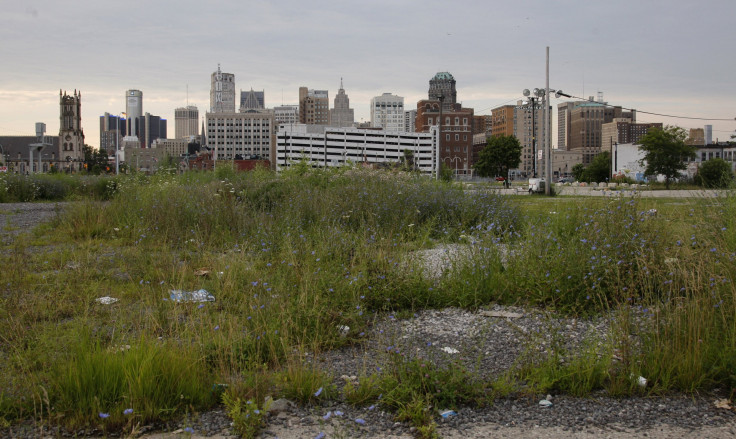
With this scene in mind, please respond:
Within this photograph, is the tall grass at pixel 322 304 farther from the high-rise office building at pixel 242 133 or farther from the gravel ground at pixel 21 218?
the high-rise office building at pixel 242 133

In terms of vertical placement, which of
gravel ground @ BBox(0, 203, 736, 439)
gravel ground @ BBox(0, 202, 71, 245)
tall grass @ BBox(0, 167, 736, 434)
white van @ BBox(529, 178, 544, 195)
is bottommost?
gravel ground @ BBox(0, 203, 736, 439)

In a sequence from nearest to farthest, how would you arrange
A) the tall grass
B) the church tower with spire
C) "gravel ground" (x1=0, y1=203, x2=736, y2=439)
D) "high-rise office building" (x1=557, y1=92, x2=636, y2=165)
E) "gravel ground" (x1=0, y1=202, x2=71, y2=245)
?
"gravel ground" (x1=0, y1=203, x2=736, y2=439) < the tall grass < "gravel ground" (x1=0, y1=202, x2=71, y2=245) < the church tower with spire < "high-rise office building" (x1=557, y1=92, x2=636, y2=165)

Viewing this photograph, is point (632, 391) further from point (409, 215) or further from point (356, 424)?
point (409, 215)

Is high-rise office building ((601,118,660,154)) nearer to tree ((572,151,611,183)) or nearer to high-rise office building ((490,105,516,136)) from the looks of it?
high-rise office building ((490,105,516,136))

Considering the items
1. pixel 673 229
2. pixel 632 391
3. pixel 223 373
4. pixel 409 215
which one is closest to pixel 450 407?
pixel 632 391

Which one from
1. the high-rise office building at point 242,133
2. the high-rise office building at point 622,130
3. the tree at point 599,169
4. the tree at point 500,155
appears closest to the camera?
the tree at point 500,155

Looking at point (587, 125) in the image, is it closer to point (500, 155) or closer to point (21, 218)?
point (500, 155)

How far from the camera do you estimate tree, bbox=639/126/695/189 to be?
140 feet

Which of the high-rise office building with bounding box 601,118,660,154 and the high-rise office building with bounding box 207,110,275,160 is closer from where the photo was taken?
the high-rise office building with bounding box 601,118,660,154

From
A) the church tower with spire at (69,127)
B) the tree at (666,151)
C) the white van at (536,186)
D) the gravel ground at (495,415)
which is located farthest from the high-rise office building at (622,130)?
the gravel ground at (495,415)

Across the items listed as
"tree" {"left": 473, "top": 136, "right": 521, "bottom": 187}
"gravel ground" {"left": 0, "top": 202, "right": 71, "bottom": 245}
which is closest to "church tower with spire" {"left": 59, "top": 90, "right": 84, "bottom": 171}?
"tree" {"left": 473, "top": 136, "right": 521, "bottom": 187}

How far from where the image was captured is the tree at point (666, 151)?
1686 inches

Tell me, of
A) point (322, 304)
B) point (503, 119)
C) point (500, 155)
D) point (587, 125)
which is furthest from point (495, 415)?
point (587, 125)

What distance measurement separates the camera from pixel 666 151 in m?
42.9
